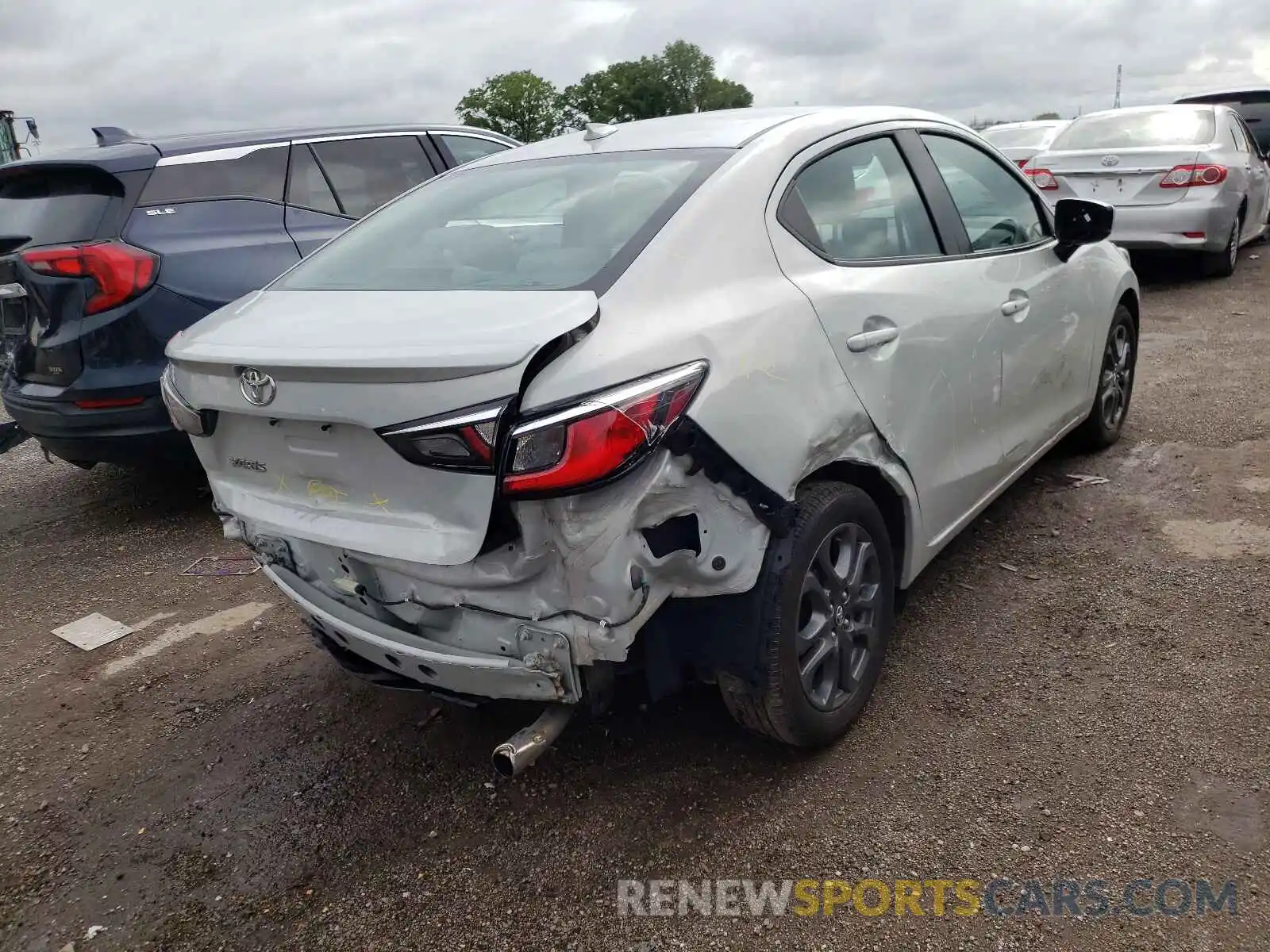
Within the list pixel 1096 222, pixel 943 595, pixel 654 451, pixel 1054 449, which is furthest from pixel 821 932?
pixel 1054 449

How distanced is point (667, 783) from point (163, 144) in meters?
4.03

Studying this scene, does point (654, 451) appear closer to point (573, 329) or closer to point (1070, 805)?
point (573, 329)

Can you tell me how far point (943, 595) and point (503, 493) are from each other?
214cm

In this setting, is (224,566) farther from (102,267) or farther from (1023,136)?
(1023,136)

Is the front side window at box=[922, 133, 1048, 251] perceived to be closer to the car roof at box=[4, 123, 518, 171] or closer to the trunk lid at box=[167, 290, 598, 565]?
the trunk lid at box=[167, 290, 598, 565]

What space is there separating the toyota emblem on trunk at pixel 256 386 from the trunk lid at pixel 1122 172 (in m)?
8.06

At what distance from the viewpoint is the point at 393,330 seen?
2.17 metres

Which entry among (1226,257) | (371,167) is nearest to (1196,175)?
(1226,257)

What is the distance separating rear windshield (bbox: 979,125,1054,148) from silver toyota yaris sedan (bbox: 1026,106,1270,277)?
382cm

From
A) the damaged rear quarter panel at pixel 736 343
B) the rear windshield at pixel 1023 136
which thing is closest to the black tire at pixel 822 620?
the damaged rear quarter panel at pixel 736 343

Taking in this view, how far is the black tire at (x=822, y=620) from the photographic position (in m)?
2.34

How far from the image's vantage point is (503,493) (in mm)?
1980

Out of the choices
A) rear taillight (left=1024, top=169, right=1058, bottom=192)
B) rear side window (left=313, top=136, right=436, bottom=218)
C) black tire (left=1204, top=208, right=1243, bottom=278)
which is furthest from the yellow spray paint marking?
black tire (left=1204, top=208, right=1243, bottom=278)

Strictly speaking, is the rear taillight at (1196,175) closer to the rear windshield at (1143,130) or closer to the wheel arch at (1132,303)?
the rear windshield at (1143,130)
